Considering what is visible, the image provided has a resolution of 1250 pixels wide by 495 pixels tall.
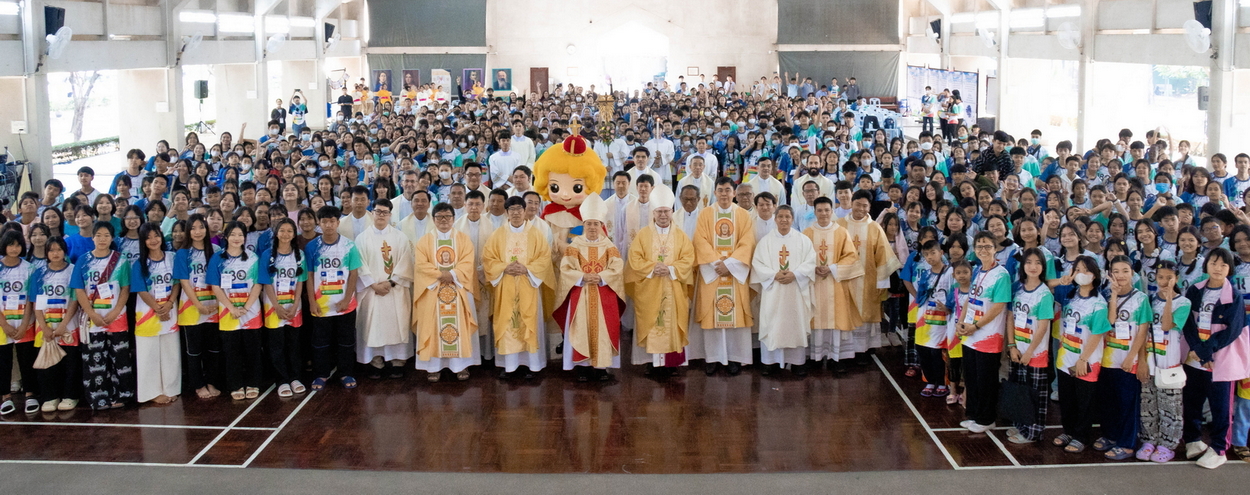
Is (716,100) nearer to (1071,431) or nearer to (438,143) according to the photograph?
(438,143)

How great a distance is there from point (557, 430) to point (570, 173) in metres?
3.23

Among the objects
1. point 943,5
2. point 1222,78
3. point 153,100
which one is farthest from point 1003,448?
point 943,5

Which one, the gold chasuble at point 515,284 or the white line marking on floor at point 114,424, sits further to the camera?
the gold chasuble at point 515,284

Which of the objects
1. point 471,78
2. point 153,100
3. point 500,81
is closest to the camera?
point 153,100

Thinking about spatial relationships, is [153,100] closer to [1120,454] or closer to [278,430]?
[278,430]

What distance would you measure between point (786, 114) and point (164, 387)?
1519cm

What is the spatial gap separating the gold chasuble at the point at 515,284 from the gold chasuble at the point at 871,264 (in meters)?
2.62

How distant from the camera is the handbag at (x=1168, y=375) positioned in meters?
6.68

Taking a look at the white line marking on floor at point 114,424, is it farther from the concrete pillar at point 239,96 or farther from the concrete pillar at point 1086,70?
the concrete pillar at point 239,96

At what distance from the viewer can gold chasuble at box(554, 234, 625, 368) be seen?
8.73 metres

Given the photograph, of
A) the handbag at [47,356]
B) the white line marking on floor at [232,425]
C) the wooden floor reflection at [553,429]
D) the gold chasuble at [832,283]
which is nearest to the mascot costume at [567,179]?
the wooden floor reflection at [553,429]

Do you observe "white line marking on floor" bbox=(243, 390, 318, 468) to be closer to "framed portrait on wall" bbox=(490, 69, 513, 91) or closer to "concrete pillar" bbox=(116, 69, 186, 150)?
"concrete pillar" bbox=(116, 69, 186, 150)

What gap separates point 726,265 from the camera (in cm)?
888

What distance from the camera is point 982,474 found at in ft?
22.4
